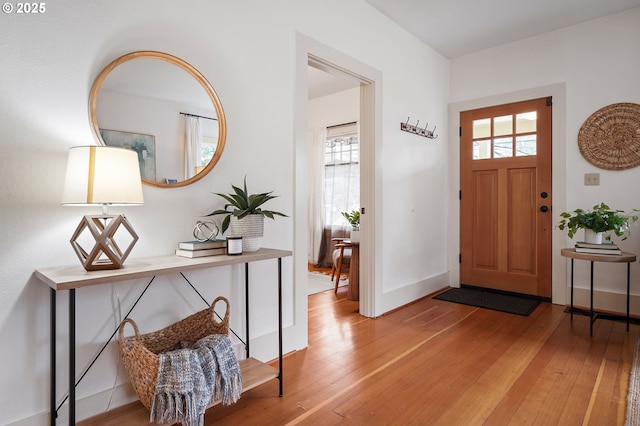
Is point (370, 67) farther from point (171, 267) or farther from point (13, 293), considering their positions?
point (13, 293)

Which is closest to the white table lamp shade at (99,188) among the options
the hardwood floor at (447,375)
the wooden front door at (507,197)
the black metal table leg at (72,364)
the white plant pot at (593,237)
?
the black metal table leg at (72,364)

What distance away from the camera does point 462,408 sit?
5.68 ft

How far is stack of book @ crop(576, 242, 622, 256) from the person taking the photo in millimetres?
2764

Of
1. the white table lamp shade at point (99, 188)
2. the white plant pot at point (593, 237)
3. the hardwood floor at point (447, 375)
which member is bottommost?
the hardwood floor at point (447, 375)

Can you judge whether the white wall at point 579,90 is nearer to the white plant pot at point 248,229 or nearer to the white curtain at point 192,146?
the white plant pot at point 248,229

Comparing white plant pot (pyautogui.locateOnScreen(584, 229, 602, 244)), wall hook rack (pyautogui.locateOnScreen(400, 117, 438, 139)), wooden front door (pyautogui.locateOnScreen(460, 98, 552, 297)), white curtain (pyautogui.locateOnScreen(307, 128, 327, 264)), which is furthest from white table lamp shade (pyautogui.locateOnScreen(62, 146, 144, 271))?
white curtain (pyautogui.locateOnScreen(307, 128, 327, 264))

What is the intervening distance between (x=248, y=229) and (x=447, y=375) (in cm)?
140

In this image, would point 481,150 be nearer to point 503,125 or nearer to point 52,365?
point 503,125

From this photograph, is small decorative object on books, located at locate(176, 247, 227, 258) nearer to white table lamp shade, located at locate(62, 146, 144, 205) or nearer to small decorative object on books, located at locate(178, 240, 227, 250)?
small decorative object on books, located at locate(178, 240, 227, 250)

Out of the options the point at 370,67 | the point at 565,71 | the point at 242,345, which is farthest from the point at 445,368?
the point at 565,71

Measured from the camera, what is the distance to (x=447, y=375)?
206cm

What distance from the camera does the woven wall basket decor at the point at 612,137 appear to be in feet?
10.2

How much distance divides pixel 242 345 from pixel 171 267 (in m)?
0.87

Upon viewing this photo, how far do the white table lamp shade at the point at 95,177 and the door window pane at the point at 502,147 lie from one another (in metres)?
3.65
